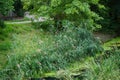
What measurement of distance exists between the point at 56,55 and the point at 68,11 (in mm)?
4075

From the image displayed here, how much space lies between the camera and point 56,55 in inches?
496

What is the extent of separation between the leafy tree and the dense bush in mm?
1479

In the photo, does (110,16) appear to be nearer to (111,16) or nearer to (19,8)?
(111,16)

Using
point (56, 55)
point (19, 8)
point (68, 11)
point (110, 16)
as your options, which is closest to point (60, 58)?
point (56, 55)

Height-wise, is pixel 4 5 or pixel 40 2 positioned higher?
pixel 4 5

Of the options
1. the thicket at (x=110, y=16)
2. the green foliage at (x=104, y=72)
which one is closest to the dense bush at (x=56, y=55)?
the green foliage at (x=104, y=72)

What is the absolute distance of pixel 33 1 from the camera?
18.2 m

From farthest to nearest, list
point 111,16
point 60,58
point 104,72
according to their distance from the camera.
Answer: point 111,16 → point 60,58 → point 104,72

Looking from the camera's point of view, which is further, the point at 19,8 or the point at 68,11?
the point at 19,8

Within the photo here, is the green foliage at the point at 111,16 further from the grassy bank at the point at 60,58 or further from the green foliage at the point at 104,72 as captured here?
the green foliage at the point at 104,72

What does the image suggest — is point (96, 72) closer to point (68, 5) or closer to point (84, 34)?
point (84, 34)

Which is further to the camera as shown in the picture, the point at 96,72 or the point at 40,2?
the point at 40,2

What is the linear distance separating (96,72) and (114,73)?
0.55 m

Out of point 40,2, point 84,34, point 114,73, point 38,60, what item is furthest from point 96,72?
point 40,2
